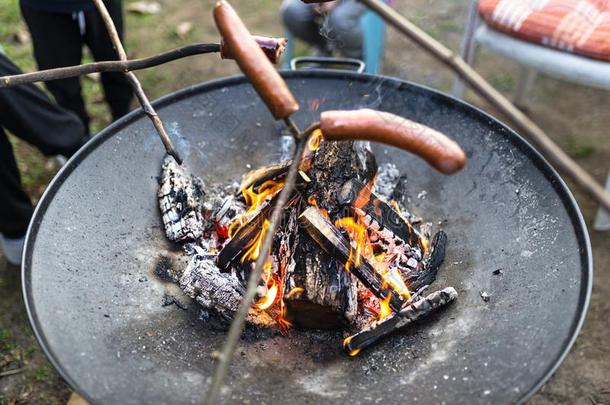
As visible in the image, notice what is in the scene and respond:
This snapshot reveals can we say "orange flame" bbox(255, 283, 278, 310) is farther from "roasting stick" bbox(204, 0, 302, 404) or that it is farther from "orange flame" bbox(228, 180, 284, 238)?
"roasting stick" bbox(204, 0, 302, 404)

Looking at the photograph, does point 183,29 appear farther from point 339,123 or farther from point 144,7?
point 339,123

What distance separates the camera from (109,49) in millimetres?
2674

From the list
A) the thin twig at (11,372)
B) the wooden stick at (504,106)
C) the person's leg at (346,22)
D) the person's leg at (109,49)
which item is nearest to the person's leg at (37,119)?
the person's leg at (109,49)

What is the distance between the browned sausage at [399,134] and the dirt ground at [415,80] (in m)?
1.44

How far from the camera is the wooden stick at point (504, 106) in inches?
36.2

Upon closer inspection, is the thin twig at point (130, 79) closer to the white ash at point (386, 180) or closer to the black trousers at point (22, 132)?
the white ash at point (386, 180)

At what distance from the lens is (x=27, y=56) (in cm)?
370

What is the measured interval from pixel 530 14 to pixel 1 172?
2.26 meters

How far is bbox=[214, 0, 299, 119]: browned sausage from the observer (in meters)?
1.05

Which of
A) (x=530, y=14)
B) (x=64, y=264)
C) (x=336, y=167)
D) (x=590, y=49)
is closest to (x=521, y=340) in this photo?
(x=336, y=167)

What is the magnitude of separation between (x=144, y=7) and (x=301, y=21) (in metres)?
1.70

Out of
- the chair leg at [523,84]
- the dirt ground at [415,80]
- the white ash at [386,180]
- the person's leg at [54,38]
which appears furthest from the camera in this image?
the chair leg at [523,84]

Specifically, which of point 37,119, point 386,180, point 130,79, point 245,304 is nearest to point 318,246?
point 386,180

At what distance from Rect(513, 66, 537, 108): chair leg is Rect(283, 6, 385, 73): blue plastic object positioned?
0.84 m
